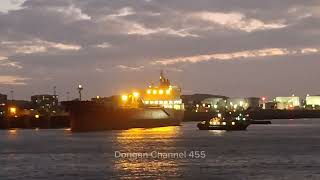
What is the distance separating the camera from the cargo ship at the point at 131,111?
440 ft

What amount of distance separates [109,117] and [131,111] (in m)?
5.85

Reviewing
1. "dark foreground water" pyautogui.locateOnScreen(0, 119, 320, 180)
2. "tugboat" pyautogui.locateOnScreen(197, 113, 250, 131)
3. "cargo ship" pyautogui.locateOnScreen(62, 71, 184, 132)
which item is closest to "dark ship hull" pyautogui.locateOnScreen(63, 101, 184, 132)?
"cargo ship" pyautogui.locateOnScreen(62, 71, 184, 132)

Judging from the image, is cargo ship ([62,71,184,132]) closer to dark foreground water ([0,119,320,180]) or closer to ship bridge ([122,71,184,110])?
ship bridge ([122,71,184,110])

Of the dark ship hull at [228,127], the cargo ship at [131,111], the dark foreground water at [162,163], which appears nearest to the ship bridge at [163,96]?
the cargo ship at [131,111]

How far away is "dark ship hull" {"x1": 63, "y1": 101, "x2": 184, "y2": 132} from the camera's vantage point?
436 ft

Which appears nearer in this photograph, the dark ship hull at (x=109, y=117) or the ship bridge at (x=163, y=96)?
the dark ship hull at (x=109, y=117)

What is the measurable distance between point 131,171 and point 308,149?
99.3 ft

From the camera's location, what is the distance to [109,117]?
141750mm

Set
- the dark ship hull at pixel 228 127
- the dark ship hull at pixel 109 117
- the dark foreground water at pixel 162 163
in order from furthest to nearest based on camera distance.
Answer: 1. the dark ship hull at pixel 228 127
2. the dark ship hull at pixel 109 117
3. the dark foreground water at pixel 162 163

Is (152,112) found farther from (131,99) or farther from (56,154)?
(56,154)

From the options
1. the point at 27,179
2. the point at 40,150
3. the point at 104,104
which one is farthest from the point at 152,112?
the point at 27,179

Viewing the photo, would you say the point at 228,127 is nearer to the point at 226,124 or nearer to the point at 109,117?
the point at 226,124

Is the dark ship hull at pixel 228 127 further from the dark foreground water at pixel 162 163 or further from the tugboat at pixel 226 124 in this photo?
the dark foreground water at pixel 162 163

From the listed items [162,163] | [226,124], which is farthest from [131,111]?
[162,163]
